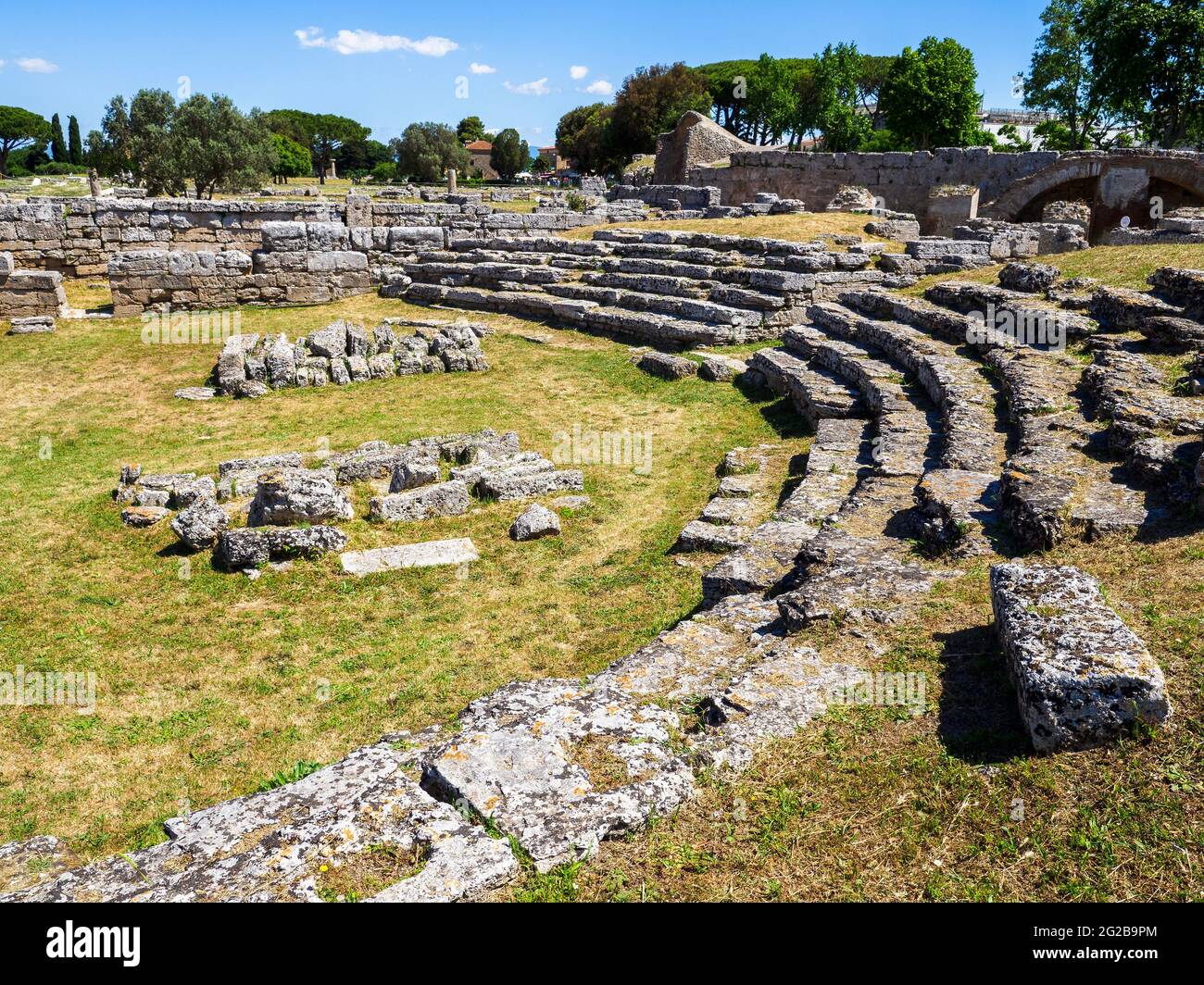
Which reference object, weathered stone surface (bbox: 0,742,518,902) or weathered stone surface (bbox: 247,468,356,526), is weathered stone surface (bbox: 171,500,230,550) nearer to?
weathered stone surface (bbox: 247,468,356,526)

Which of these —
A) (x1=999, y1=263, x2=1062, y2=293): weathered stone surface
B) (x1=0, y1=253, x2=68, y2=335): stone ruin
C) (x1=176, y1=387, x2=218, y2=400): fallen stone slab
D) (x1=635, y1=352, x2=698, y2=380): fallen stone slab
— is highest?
Result: (x1=999, y1=263, x2=1062, y2=293): weathered stone surface

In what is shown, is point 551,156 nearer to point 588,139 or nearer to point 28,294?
point 588,139

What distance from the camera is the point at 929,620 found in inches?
211

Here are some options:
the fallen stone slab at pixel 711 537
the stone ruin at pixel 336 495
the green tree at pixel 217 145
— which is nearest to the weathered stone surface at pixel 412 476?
the stone ruin at pixel 336 495

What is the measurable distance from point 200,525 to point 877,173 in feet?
99.8

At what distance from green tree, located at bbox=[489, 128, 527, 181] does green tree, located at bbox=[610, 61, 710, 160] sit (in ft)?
66.6

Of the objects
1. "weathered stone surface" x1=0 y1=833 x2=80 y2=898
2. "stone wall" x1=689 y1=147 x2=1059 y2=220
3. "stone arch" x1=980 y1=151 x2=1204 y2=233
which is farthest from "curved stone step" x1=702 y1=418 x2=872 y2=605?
"stone wall" x1=689 y1=147 x2=1059 y2=220

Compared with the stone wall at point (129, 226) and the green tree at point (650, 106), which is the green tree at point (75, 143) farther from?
the stone wall at point (129, 226)

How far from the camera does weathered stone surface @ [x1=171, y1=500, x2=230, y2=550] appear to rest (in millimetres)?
8820

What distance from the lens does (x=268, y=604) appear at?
314 inches

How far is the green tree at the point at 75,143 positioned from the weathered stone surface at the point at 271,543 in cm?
8588

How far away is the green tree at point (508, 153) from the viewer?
8369 cm
